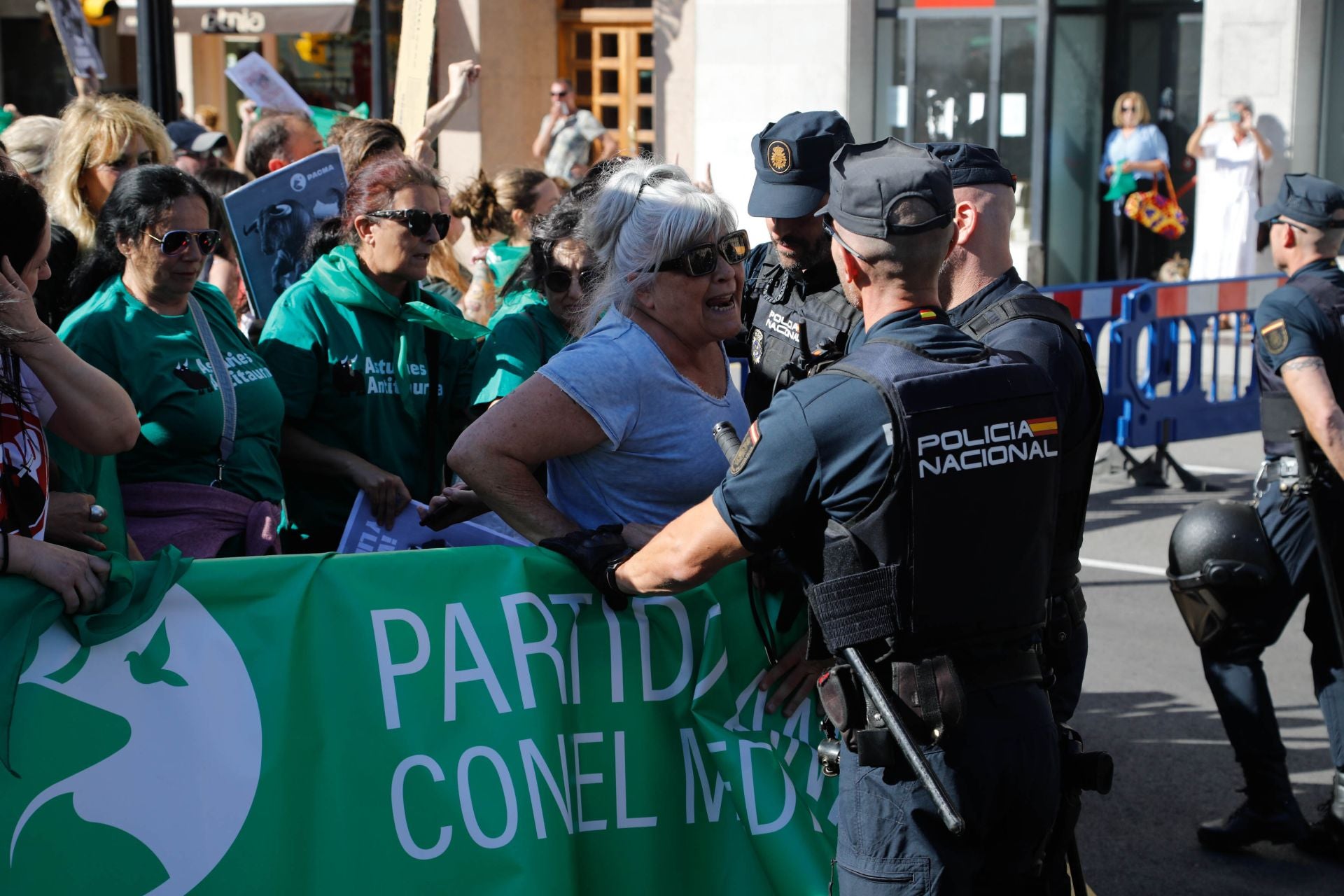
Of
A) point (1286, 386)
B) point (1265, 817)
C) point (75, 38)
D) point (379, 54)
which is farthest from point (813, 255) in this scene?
point (379, 54)

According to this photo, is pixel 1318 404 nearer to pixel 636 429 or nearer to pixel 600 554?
pixel 636 429

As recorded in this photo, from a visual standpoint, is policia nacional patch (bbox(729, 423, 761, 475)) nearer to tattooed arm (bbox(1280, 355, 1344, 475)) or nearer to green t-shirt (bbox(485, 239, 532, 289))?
tattooed arm (bbox(1280, 355, 1344, 475))

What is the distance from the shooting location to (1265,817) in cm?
489

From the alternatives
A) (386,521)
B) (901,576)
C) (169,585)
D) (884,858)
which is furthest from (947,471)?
(386,521)

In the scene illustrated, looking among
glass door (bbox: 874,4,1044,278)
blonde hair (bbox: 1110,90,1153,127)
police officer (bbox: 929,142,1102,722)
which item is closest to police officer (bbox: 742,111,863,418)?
police officer (bbox: 929,142,1102,722)

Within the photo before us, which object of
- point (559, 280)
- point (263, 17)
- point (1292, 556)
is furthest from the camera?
point (263, 17)

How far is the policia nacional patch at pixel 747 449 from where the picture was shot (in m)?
2.77

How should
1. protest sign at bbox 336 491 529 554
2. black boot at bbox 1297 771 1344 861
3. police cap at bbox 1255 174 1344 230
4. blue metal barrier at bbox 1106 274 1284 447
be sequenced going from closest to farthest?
1. protest sign at bbox 336 491 529 554
2. black boot at bbox 1297 771 1344 861
3. police cap at bbox 1255 174 1344 230
4. blue metal barrier at bbox 1106 274 1284 447

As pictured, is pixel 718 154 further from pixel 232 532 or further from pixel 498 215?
pixel 232 532

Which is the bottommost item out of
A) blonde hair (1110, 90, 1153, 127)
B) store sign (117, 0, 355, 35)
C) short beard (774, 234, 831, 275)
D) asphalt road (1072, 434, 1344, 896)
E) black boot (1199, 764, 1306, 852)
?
asphalt road (1072, 434, 1344, 896)

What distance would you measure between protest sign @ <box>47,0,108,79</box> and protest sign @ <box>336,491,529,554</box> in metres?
4.68

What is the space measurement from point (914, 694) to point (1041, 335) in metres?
1.14

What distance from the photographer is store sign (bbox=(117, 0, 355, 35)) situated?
1630cm

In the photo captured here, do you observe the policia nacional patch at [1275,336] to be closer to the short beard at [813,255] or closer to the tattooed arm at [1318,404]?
the tattooed arm at [1318,404]
